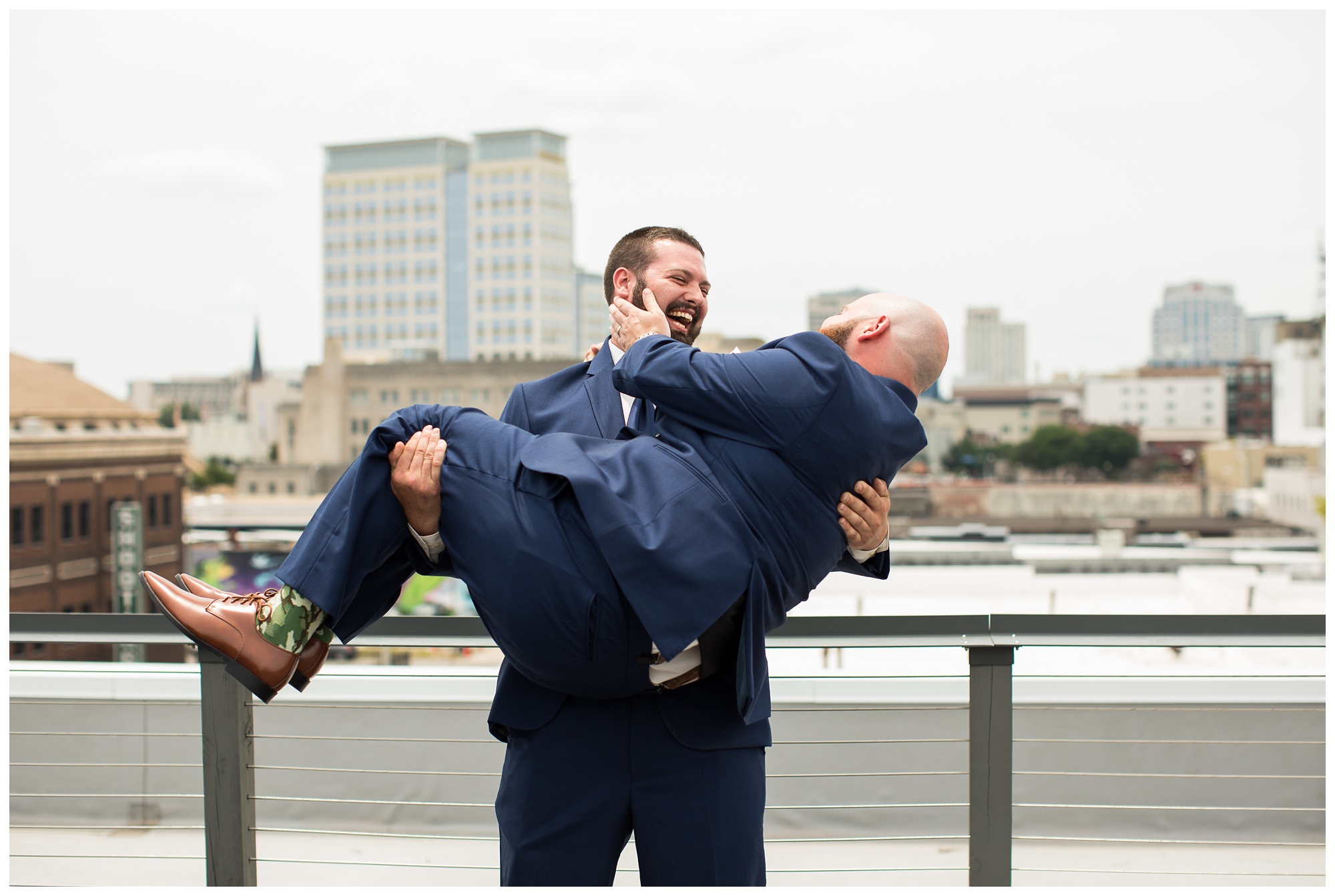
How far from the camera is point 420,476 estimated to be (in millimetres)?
1341

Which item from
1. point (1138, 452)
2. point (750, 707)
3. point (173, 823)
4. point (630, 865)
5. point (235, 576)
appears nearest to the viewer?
point (750, 707)

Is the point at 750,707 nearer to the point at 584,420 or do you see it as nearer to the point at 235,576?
the point at 584,420

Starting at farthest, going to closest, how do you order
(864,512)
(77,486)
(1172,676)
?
(77,486) → (1172,676) → (864,512)

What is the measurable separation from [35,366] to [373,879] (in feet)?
141

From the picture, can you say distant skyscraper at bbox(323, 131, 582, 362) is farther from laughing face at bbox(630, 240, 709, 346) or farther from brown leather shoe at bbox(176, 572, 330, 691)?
brown leather shoe at bbox(176, 572, 330, 691)

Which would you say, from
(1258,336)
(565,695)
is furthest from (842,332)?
(1258,336)

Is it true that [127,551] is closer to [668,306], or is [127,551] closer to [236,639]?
[236,639]

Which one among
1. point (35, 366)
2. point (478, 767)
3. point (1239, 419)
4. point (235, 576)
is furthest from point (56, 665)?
point (1239, 419)

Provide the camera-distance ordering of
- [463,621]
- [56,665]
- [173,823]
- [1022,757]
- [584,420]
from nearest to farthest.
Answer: [584,420], [463,621], [56,665], [173,823], [1022,757]

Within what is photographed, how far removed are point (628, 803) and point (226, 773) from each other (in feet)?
3.32

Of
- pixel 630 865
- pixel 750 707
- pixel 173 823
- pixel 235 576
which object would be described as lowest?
pixel 235 576

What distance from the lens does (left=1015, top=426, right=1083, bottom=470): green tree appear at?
242 ft

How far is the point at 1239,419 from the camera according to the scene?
3351 inches

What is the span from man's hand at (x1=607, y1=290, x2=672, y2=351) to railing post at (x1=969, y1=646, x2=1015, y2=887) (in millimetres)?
939
